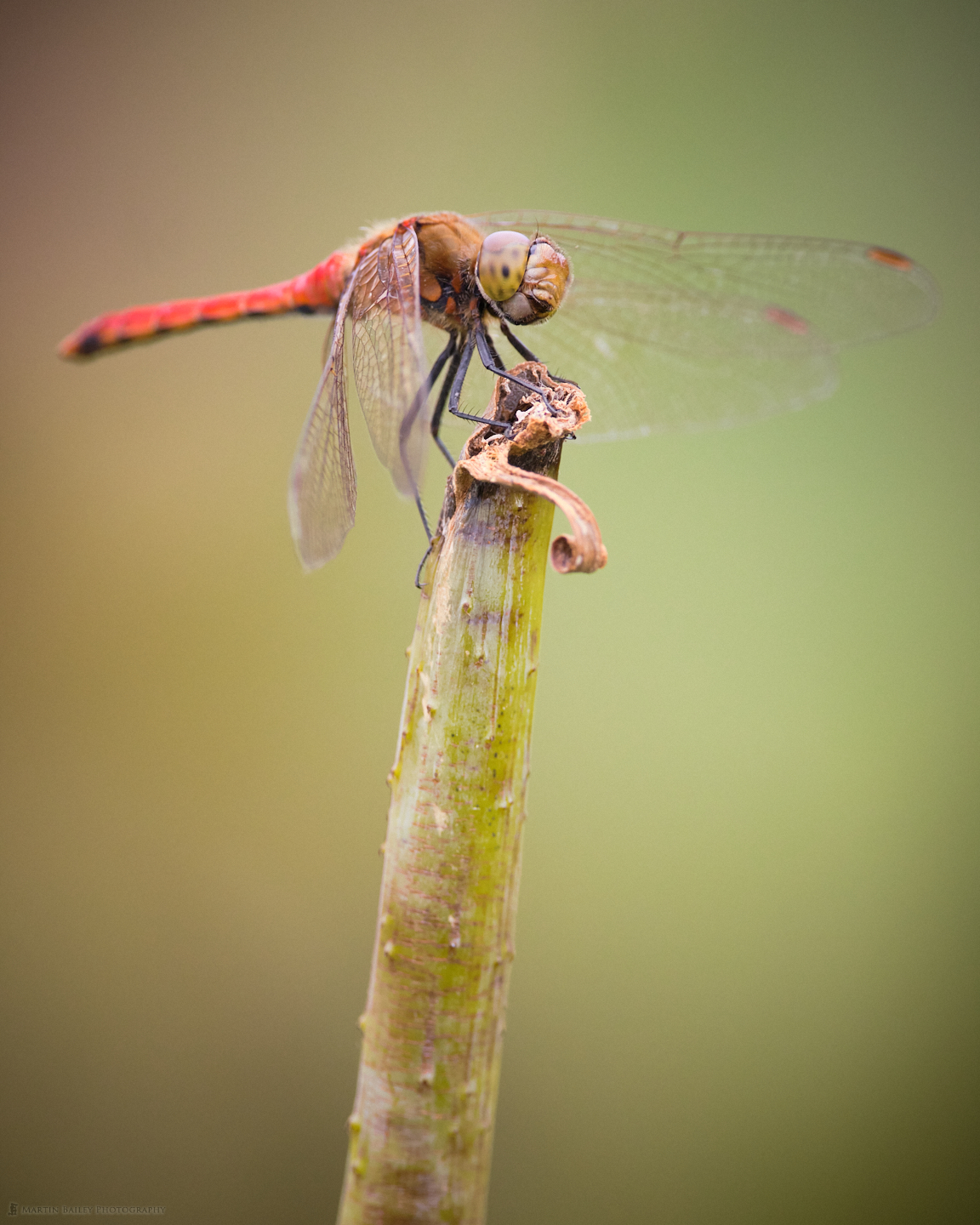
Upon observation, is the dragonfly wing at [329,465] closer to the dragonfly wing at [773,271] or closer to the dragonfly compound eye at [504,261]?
the dragonfly compound eye at [504,261]

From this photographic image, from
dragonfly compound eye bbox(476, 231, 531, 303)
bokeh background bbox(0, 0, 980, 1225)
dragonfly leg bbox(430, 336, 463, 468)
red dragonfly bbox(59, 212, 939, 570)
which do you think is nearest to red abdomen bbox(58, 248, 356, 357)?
red dragonfly bbox(59, 212, 939, 570)

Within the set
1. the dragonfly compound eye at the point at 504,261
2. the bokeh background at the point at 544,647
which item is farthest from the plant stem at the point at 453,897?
the bokeh background at the point at 544,647

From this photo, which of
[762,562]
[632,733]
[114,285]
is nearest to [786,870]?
[632,733]

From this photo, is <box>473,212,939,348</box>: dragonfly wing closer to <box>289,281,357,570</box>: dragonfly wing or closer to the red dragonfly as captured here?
the red dragonfly

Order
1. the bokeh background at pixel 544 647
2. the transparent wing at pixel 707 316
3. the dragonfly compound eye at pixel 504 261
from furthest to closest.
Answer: the bokeh background at pixel 544 647, the transparent wing at pixel 707 316, the dragonfly compound eye at pixel 504 261

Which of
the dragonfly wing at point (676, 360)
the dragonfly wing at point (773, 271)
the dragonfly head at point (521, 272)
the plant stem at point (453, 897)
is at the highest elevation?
the dragonfly wing at point (773, 271)

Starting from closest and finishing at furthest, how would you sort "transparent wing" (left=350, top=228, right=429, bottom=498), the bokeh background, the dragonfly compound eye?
1. "transparent wing" (left=350, top=228, right=429, bottom=498)
2. the dragonfly compound eye
3. the bokeh background

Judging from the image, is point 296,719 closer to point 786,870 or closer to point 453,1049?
point 786,870
